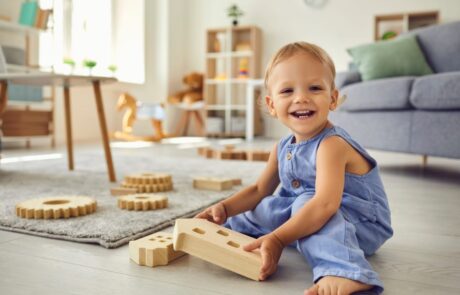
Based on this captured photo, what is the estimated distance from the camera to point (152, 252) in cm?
73

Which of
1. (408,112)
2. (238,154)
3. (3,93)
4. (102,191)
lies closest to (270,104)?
(102,191)

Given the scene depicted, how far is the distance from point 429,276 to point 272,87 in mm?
415

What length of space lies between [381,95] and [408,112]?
15 cm

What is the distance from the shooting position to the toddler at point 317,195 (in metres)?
0.66

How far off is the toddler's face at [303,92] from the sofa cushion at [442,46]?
6.52ft

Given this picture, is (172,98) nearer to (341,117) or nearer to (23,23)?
(23,23)

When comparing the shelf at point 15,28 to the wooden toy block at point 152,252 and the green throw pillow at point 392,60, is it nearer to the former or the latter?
the green throw pillow at point 392,60

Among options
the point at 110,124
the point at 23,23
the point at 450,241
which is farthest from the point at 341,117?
the point at 110,124

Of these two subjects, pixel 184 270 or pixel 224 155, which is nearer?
pixel 184 270

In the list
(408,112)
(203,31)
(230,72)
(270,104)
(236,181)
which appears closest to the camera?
(270,104)

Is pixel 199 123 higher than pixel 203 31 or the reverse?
the reverse

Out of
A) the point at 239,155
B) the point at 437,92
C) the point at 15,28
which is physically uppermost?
the point at 15,28

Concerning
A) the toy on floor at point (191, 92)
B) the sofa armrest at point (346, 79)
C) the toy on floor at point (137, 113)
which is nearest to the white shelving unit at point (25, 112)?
the toy on floor at point (137, 113)

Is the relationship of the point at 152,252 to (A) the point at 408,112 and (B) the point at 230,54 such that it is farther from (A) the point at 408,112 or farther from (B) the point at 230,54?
(B) the point at 230,54
